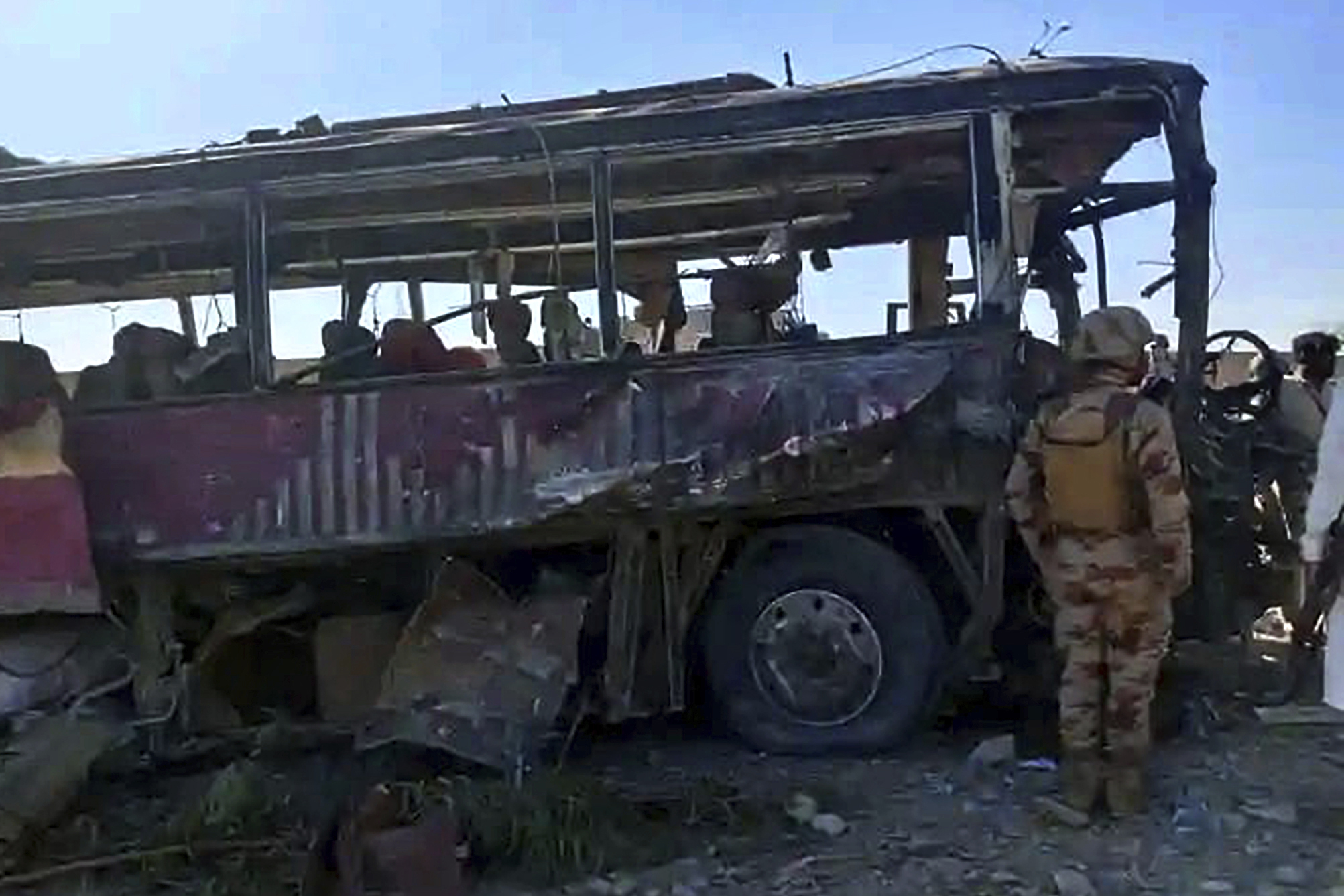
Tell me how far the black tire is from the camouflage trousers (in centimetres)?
67

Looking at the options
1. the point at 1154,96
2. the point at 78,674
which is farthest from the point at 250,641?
the point at 1154,96

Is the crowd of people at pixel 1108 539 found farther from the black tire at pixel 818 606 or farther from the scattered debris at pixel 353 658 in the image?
the scattered debris at pixel 353 658

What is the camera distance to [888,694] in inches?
250

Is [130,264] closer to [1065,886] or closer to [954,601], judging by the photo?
[954,601]

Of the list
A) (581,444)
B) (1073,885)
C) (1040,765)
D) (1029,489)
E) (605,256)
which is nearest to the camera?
(1073,885)

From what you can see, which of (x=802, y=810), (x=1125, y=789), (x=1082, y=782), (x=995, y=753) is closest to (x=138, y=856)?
(x=802, y=810)

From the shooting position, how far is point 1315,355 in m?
7.93

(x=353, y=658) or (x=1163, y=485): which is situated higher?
(x=1163, y=485)

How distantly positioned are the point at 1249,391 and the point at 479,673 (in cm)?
366

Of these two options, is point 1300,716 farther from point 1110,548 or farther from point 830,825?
point 830,825

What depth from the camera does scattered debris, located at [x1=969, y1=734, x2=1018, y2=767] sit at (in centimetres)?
623

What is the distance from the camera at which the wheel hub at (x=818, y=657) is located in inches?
251

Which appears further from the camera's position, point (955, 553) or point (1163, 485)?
point (955, 553)

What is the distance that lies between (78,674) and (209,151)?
218 cm
